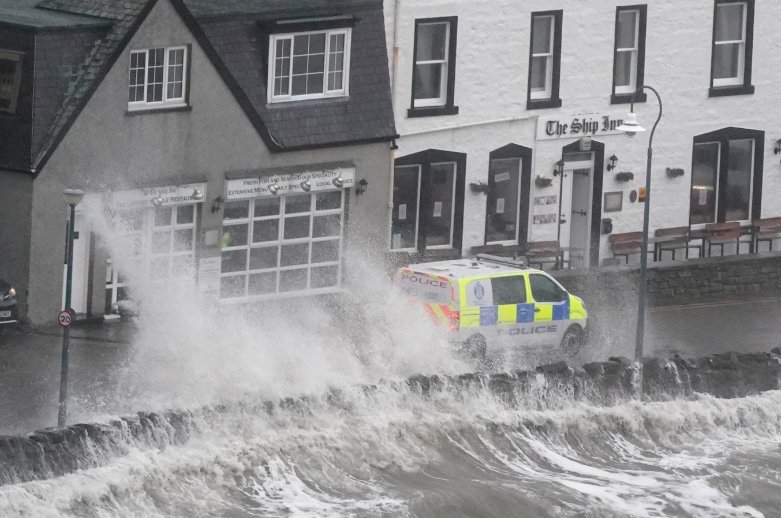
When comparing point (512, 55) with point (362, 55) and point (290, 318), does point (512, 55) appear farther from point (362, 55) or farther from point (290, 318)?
point (290, 318)

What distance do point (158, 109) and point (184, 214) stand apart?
7.03 feet

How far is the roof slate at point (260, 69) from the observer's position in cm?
3959

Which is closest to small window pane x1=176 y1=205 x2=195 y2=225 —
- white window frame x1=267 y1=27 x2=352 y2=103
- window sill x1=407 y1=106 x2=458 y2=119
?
white window frame x1=267 y1=27 x2=352 y2=103

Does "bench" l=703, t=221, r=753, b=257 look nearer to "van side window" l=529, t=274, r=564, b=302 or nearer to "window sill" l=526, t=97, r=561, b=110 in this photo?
"window sill" l=526, t=97, r=561, b=110

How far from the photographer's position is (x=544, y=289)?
39.8 m

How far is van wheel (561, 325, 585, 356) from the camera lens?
133ft

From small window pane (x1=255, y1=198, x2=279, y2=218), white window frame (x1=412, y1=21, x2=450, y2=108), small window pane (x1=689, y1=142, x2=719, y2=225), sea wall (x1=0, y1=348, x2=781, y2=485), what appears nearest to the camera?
sea wall (x1=0, y1=348, x2=781, y2=485)

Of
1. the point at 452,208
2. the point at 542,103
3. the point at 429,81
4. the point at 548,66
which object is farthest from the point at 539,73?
the point at 452,208

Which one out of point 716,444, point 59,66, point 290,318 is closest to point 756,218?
point 716,444

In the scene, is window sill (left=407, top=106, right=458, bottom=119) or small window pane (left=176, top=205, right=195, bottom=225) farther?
window sill (left=407, top=106, right=458, bottom=119)

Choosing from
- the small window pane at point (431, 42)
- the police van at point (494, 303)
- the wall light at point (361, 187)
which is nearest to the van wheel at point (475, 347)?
the police van at point (494, 303)

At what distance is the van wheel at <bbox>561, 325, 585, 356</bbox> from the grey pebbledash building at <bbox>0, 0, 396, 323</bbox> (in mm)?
4971

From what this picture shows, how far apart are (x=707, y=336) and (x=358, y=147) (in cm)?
782

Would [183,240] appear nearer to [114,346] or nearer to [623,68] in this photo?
[114,346]
